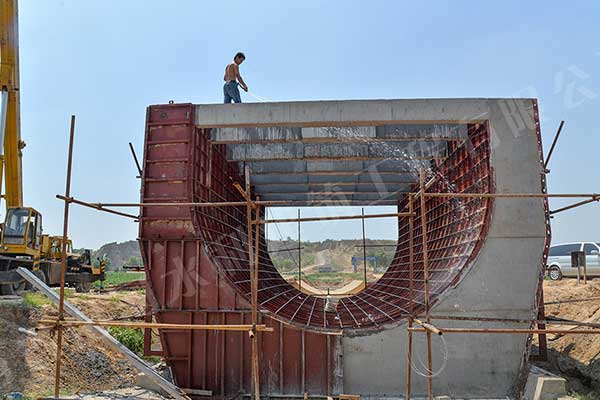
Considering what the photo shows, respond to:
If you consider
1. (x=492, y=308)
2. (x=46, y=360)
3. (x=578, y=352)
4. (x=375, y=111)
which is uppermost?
(x=375, y=111)

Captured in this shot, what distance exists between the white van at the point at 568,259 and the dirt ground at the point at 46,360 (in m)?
14.3

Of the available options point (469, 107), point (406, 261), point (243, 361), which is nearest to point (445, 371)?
point (243, 361)

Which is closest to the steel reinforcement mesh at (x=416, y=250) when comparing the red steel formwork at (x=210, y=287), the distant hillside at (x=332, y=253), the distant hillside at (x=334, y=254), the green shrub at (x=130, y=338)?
the red steel formwork at (x=210, y=287)

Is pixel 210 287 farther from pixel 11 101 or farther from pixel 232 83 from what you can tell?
pixel 11 101

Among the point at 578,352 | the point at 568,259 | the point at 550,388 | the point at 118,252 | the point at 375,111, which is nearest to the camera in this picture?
the point at 550,388

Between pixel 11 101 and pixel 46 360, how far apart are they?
874 centimetres

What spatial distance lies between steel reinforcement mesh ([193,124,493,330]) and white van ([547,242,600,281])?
671 centimetres

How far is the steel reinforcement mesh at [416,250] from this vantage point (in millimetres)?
8508

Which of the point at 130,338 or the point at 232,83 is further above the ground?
the point at 232,83

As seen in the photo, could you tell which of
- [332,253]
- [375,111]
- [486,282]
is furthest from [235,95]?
[332,253]

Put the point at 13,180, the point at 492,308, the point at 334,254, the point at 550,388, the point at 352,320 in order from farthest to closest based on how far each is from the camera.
Result: the point at 334,254, the point at 13,180, the point at 352,320, the point at 492,308, the point at 550,388

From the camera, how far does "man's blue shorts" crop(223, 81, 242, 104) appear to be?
973 centimetres

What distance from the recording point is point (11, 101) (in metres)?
14.5

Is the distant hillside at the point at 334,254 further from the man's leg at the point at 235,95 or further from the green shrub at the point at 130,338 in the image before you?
the man's leg at the point at 235,95
